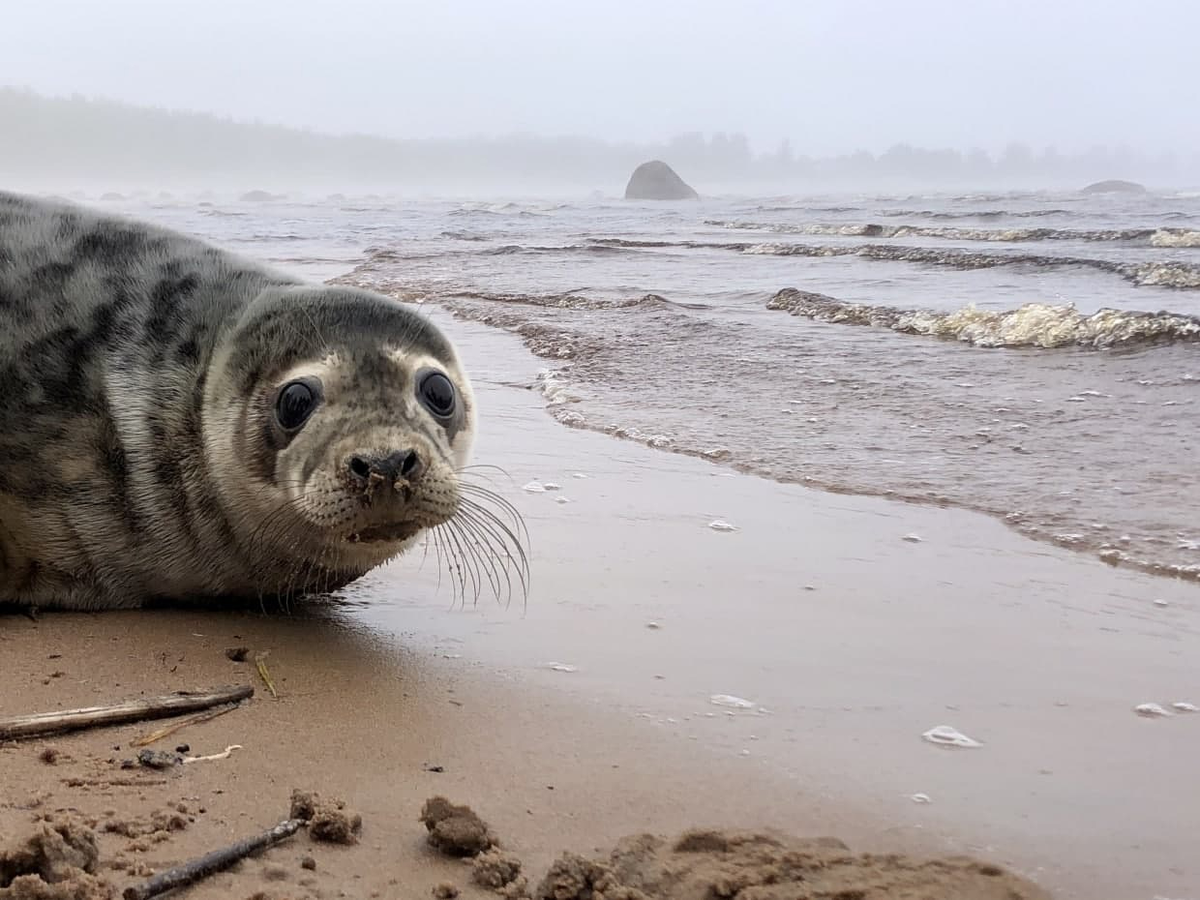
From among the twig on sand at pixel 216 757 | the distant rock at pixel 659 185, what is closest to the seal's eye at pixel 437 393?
the twig on sand at pixel 216 757

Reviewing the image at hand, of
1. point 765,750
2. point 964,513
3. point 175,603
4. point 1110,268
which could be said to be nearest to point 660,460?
point 964,513

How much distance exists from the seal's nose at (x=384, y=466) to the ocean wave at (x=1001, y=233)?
53.8 ft

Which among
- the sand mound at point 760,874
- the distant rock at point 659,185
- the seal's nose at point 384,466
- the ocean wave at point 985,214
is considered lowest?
the sand mound at point 760,874

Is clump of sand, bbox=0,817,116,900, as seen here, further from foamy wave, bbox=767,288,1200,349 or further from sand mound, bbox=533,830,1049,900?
foamy wave, bbox=767,288,1200,349

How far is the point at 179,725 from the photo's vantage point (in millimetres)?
2379

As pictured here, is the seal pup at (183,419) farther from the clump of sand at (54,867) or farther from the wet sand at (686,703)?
the clump of sand at (54,867)

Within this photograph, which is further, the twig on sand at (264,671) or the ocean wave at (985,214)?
the ocean wave at (985,214)

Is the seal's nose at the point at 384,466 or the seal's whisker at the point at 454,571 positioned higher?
the seal's nose at the point at 384,466

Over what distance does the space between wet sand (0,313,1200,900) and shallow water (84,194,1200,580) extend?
579 mm

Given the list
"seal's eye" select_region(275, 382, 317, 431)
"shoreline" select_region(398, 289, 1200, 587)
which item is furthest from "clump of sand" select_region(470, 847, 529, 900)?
"shoreline" select_region(398, 289, 1200, 587)

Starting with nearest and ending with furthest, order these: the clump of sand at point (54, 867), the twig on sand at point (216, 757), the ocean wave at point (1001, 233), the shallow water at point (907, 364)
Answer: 1. the clump of sand at point (54, 867)
2. the twig on sand at point (216, 757)
3. the shallow water at point (907, 364)
4. the ocean wave at point (1001, 233)

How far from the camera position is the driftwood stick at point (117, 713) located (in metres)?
2.24

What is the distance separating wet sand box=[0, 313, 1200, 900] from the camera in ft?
6.55

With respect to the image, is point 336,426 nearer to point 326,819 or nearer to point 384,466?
point 384,466
